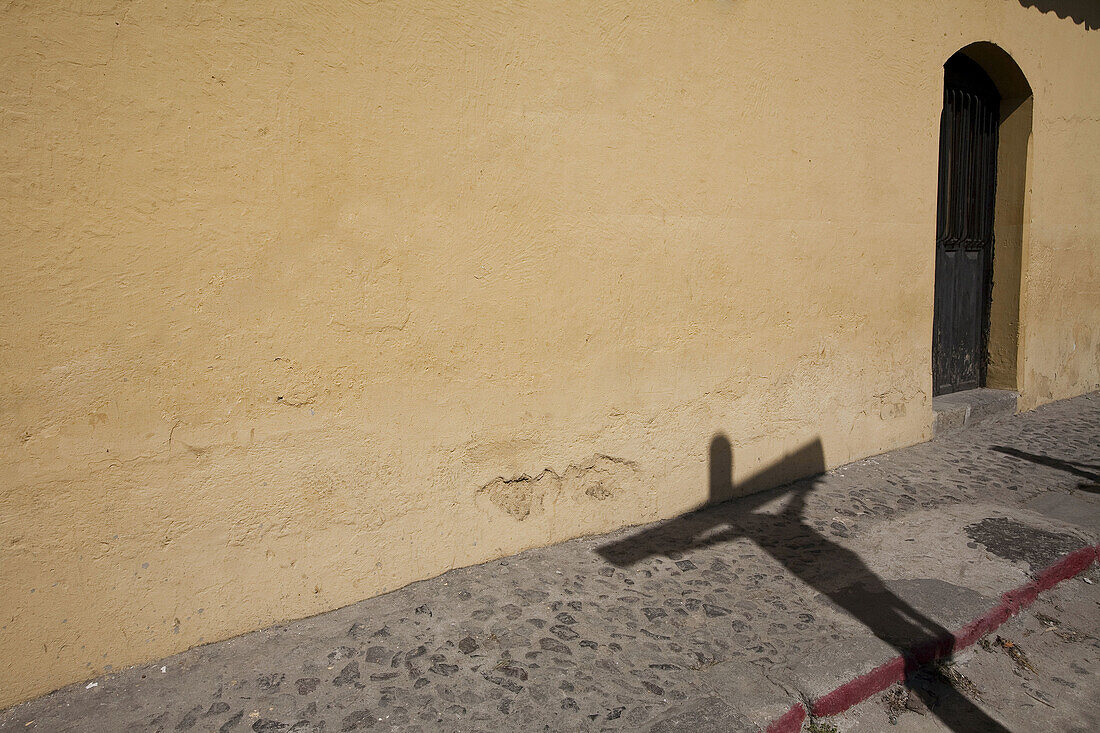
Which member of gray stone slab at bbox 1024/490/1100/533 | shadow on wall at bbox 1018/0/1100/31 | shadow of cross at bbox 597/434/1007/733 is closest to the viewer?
shadow of cross at bbox 597/434/1007/733

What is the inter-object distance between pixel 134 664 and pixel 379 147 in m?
2.14

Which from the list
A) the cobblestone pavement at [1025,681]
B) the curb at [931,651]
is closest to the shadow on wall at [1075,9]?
the curb at [931,651]

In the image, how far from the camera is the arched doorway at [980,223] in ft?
19.6

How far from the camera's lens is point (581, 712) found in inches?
90.7

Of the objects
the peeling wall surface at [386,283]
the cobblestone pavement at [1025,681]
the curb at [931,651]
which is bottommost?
the cobblestone pavement at [1025,681]

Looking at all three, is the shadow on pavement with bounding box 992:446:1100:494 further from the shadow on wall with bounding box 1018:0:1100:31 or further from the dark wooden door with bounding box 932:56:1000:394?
the shadow on wall with bounding box 1018:0:1100:31

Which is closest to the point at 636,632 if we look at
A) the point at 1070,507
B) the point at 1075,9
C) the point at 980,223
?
the point at 1070,507

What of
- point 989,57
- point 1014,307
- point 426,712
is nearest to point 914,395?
point 1014,307

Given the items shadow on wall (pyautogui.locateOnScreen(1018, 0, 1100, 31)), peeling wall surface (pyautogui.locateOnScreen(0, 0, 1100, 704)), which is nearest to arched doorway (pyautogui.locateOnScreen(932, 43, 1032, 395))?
shadow on wall (pyautogui.locateOnScreen(1018, 0, 1100, 31))

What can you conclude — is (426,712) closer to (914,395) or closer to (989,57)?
(914,395)

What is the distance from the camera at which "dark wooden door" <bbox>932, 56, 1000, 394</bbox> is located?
597cm

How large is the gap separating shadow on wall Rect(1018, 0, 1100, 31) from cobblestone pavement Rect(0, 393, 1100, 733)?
4316 mm

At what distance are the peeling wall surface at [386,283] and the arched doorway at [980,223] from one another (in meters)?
1.79

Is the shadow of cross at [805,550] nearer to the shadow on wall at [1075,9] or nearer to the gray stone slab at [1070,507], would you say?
the gray stone slab at [1070,507]
